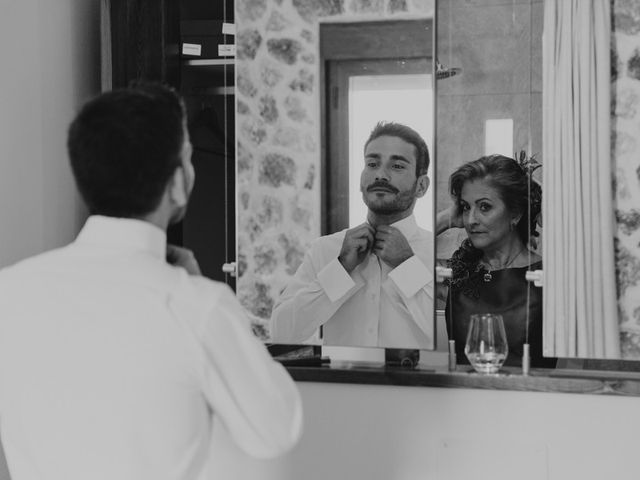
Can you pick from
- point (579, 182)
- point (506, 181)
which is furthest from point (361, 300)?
point (506, 181)

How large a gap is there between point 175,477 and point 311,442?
1002 mm

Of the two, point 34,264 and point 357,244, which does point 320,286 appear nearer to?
point 357,244

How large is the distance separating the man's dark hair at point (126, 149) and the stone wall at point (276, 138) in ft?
3.36

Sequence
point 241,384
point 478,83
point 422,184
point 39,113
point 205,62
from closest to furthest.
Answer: point 241,384 < point 422,184 < point 39,113 < point 205,62 < point 478,83

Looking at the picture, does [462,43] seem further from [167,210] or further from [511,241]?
[167,210]

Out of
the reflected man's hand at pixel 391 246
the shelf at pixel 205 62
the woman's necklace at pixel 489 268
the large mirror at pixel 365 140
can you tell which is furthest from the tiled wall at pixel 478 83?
the shelf at pixel 205 62

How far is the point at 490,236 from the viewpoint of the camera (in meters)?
2.97

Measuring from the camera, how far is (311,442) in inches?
87.7

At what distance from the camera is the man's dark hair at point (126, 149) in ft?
4.06

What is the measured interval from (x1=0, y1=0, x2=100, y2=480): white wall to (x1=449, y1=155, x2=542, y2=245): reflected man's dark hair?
4.06ft

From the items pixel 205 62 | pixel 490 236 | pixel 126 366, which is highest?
pixel 205 62

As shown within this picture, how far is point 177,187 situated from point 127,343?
0.79 ft

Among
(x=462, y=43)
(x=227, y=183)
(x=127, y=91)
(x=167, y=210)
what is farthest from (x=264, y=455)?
(x=462, y=43)

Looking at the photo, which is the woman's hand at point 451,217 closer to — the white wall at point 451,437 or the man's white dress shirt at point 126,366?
the white wall at point 451,437
